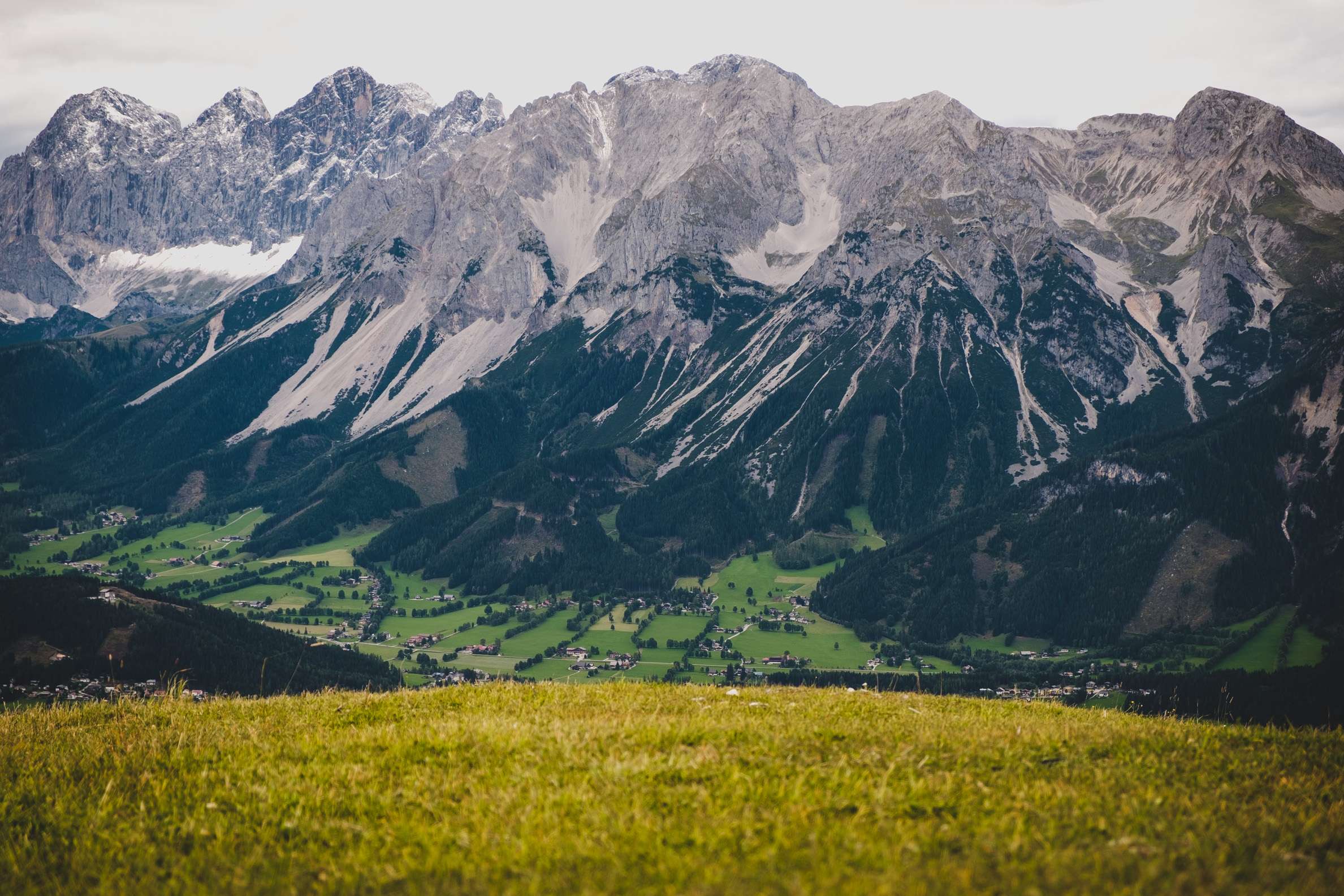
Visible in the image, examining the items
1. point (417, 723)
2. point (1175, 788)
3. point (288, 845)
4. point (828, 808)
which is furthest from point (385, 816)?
point (1175, 788)

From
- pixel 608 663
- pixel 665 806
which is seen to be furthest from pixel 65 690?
pixel 665 806

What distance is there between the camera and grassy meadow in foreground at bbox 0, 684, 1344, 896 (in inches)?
517

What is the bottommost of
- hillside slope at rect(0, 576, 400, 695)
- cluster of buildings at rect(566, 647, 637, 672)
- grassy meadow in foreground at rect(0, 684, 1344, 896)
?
cluster of buildings at rect(566, 647, 637, 672)

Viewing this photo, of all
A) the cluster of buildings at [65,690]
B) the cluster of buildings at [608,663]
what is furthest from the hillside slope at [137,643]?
the cluster of buildings at [608,663]

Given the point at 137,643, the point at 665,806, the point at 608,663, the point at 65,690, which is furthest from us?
the point at 608,663

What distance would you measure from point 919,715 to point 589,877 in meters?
12.1

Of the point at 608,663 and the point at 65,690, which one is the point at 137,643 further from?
the point at 608,663

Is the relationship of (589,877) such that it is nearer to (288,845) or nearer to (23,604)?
(288,845)

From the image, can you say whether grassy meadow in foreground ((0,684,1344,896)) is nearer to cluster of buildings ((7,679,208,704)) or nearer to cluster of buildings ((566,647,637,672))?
cluster of buildings ((7,679,208,704))

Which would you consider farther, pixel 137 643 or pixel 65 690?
pixel 137 643

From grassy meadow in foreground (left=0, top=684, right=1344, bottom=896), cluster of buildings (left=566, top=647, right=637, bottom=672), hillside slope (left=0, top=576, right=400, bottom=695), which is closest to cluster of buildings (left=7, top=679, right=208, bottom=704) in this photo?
hillside slope (left=0, top=576, right=400, bottom=695)

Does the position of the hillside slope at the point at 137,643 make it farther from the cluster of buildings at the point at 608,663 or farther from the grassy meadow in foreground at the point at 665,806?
the grassy meadow in foreground at the point at 665,806

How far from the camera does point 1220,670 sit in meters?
166

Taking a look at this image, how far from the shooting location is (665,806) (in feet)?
50.7
